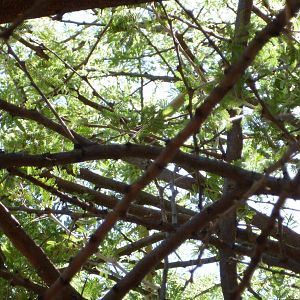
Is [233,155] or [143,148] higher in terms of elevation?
[233,155]

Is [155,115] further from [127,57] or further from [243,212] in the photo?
[127,57]

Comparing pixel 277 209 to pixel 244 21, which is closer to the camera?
pixel 277 209

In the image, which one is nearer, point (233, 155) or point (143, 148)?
point (143, 148)

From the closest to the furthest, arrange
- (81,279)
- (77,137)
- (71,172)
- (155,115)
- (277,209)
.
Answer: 1. (277,209)
2. (77,137)
3. (155,115)
4. (71,172)
5. (81,279)

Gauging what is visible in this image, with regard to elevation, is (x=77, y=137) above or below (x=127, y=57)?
below

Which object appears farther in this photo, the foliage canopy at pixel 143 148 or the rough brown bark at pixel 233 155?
the rough brown bark at pixel 233 155

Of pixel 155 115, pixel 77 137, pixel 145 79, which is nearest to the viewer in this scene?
pixel 77 137

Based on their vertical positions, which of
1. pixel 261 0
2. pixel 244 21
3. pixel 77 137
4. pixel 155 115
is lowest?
pixel 77 137

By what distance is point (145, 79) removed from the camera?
3.71m

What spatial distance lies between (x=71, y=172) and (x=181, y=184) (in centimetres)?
96

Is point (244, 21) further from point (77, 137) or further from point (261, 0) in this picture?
point (77, 137)

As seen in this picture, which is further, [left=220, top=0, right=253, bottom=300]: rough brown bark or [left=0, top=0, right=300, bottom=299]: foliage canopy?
[left=220, top=0, right=253, bottom=300]: rough brown bark

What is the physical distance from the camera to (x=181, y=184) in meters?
3.53

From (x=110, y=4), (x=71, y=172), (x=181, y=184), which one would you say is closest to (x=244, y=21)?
(x=110, y=4)
